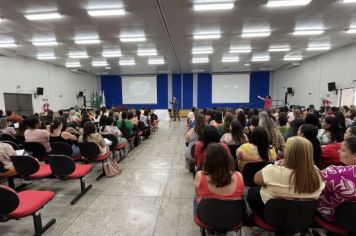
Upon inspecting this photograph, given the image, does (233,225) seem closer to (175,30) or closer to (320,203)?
(320,203)

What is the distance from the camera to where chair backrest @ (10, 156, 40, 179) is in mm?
2869

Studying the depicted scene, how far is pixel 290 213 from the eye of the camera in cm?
163

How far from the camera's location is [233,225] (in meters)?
1.74

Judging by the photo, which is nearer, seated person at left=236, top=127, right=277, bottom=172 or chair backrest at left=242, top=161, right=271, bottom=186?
chair backrest at left=242, top=161, right=271, bottom=186

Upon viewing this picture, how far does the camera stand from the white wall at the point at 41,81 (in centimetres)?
966

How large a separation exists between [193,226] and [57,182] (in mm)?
2798

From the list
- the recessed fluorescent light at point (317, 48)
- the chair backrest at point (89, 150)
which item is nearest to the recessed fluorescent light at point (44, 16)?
the chair backrest at point (89, 150)

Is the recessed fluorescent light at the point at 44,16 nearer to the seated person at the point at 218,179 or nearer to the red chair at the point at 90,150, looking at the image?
the red chair at the point at 90,150

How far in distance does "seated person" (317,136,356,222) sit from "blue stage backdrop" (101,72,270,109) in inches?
639

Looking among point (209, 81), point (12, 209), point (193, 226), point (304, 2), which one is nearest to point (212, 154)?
point (193, 226)

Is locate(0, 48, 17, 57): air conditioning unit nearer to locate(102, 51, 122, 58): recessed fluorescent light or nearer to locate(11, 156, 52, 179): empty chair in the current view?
locate(102, 51, 122, 58): recessed fluorescent light

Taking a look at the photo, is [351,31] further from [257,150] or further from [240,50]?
[257,150]

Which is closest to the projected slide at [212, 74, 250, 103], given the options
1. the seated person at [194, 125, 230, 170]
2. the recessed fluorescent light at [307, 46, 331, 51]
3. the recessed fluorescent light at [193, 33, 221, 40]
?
the recessed fluorescent light at [307, 46, 331, 51]

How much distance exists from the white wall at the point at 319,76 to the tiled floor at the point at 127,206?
9501 mm
